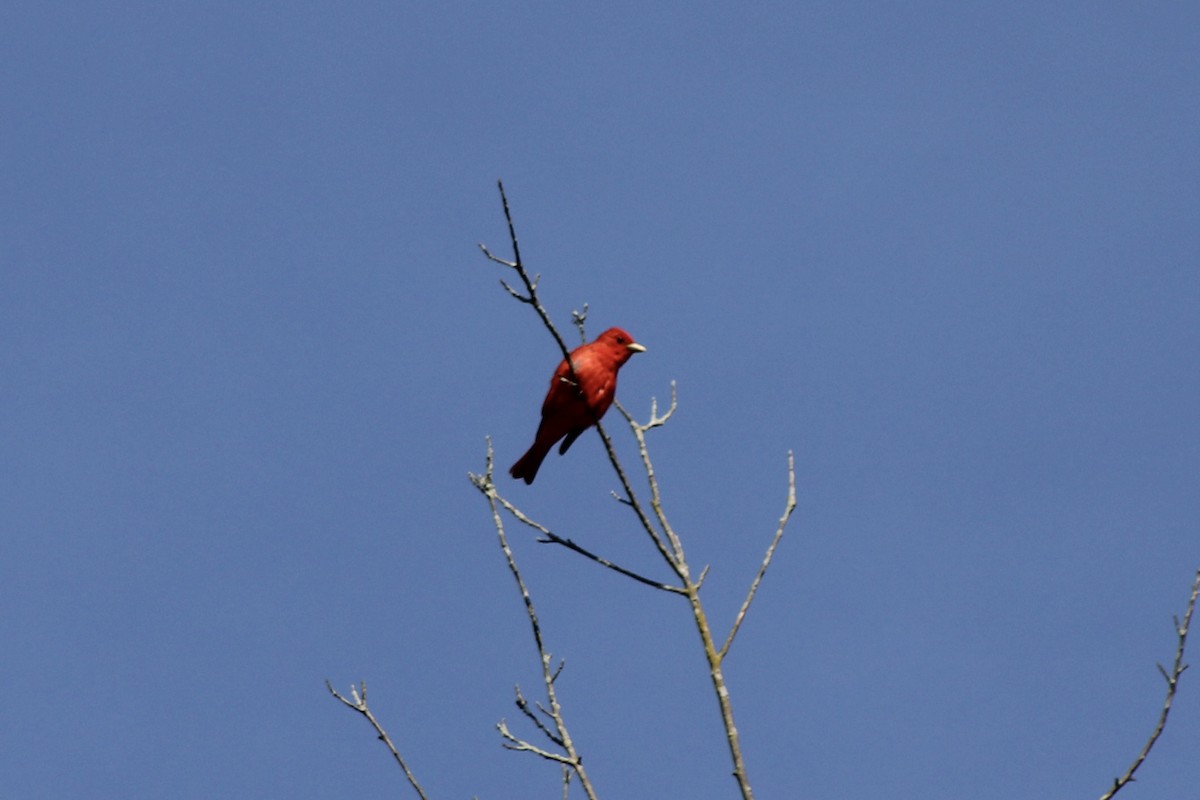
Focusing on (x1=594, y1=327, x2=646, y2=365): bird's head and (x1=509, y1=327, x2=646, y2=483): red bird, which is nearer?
(x1=509, y1=327, x2=646, y2=483): red bird

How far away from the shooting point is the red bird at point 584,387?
1025cm

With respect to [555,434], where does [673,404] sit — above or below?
below

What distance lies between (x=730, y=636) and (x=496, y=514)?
3.21ft

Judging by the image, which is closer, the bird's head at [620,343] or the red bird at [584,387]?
the red bird at [584,387]

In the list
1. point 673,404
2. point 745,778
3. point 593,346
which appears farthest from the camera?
point 593,346

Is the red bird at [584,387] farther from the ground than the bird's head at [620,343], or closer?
closer

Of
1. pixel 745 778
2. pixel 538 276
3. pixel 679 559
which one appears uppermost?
pixel 538 276

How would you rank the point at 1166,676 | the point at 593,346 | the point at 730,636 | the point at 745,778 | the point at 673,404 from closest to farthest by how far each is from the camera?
the point at 745,778 → the point at 1166,676 → the point at 730,636 → the point at 673,404 → the point at 593,346

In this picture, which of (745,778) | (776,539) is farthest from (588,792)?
(776,539)

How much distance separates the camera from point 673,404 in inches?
253

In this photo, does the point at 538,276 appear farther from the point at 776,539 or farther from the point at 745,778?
the point at 745,778

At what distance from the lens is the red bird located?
10250mm

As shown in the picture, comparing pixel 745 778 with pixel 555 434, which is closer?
pixel 745 778

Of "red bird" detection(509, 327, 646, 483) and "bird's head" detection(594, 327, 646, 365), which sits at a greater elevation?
"bird's head" detection(594, 327, 646, 365)
